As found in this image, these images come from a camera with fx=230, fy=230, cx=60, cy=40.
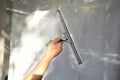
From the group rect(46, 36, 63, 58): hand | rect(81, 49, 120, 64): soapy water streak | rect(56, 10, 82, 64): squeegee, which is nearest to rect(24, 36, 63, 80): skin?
rect(46, 36, 63, 58): hand

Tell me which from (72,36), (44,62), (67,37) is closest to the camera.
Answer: (44,62)

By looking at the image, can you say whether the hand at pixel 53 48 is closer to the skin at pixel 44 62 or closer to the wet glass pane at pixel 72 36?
the skin at pixel 44 62

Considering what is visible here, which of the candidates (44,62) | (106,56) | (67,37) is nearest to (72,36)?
(67,37)

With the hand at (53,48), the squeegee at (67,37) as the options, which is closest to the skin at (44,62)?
the hand at (53,48)

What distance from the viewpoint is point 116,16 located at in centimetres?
140

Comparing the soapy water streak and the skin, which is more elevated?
the skin

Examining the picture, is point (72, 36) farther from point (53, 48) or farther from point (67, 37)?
point (53, 48)

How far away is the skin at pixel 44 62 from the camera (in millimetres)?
1161

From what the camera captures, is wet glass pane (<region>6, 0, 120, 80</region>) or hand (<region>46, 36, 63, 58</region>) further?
wet glass pane (<region>6, 0, 120, 80</region>)

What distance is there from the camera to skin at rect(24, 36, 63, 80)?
1.16 m

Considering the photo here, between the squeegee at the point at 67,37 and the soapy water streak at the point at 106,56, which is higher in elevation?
the squeegee at the point at 67,37

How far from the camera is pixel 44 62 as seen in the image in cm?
118

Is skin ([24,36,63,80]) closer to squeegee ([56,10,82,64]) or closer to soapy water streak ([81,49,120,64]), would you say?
squeegee ([56,10,82,64])

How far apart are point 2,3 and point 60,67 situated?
750 millimetres
